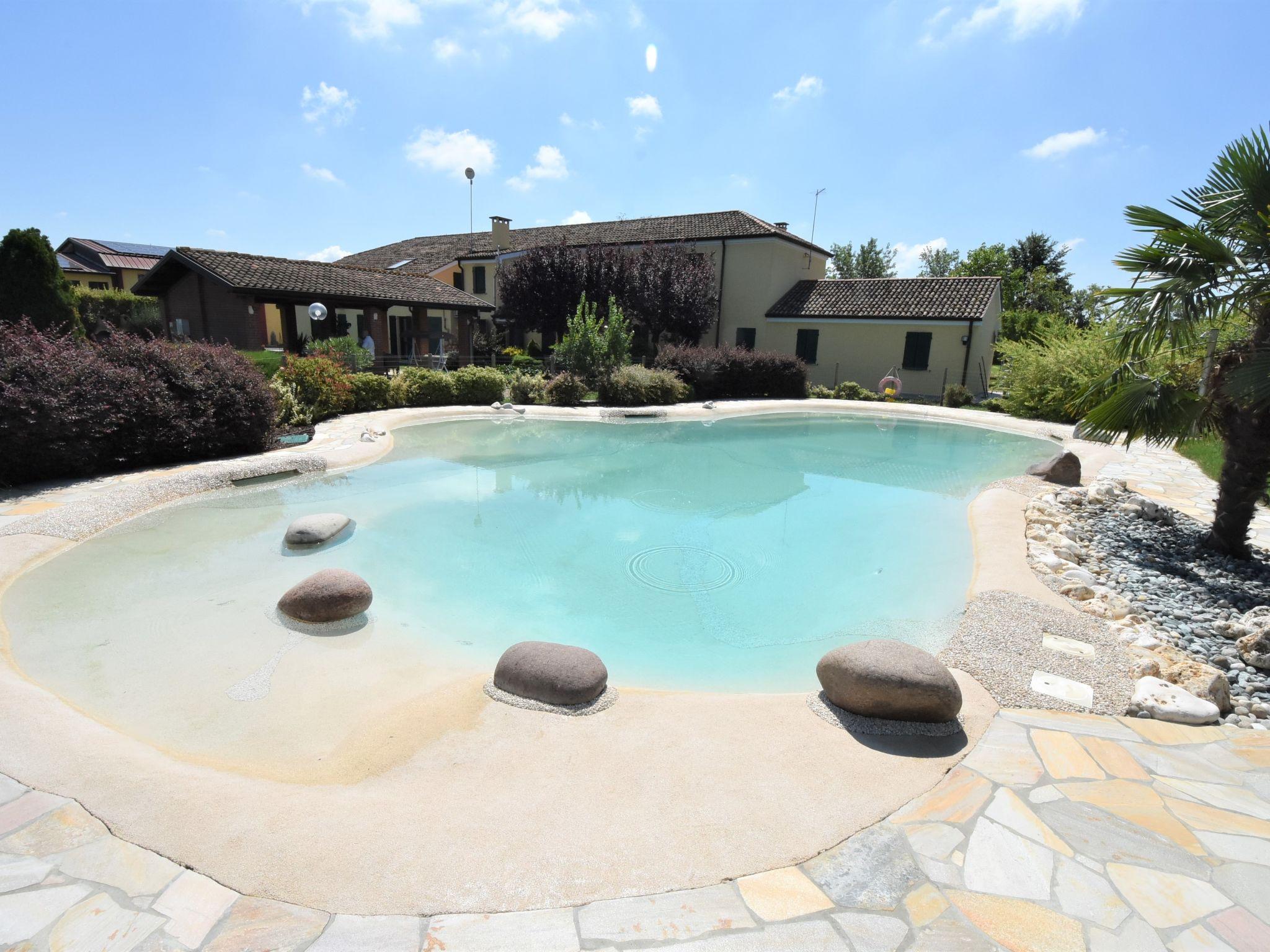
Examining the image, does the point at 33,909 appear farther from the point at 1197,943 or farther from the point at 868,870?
the point at 1197,943

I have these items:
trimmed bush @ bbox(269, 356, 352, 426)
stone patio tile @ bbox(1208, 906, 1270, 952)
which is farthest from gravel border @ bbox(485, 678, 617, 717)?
trimmed bush @ bbox(269, 356, 352, 426)

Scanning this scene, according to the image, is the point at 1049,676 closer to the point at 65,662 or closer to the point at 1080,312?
the point at 65,662

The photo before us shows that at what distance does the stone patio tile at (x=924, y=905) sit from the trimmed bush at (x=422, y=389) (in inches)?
661

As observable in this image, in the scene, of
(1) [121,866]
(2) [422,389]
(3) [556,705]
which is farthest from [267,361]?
(1) [121,866]

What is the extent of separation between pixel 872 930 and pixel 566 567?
5.43 meters

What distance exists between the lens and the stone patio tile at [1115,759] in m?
3.32

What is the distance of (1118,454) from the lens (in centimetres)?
1357

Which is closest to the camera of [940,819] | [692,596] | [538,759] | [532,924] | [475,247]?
[532,924]

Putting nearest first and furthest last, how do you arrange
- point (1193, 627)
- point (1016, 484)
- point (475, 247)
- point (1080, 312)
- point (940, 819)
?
point (940, 819)
point (1193, 627)
point (1016, 484)
point (475, 247)
point (1080, 312)

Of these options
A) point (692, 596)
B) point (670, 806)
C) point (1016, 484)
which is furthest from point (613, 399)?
point (670, 806)

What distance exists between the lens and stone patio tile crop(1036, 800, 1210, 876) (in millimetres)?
2705

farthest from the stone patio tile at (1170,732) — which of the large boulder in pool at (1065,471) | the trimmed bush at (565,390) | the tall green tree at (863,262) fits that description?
the tall green tree at (863,262)

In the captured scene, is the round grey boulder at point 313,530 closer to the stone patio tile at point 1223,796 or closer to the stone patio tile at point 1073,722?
the stone patio tile at point 1073,722

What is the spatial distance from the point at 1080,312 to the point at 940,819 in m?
44.8
